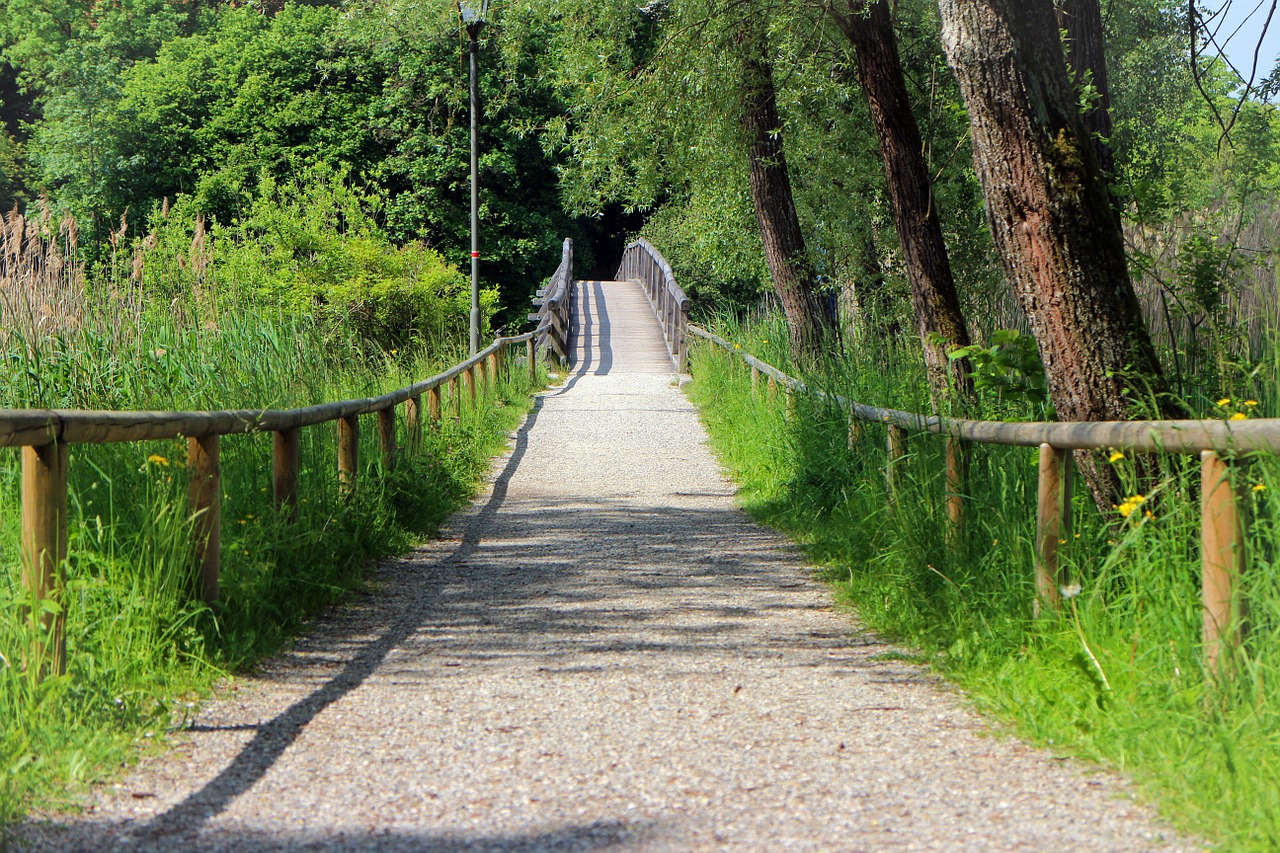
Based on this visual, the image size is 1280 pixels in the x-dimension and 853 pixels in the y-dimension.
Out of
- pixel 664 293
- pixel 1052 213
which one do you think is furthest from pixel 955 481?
pixel 664 293

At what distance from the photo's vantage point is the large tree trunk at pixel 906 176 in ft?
30.7

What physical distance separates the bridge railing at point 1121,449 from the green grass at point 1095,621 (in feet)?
0.20

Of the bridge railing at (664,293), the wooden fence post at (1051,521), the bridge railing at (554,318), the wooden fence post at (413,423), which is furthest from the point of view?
the bridge railing at (664,293)

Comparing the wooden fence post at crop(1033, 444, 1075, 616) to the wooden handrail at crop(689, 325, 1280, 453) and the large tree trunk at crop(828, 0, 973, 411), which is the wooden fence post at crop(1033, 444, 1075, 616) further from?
the large tree trunk at crop(828, 0, 973, 411)

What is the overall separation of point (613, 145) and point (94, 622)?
1177 centimetres

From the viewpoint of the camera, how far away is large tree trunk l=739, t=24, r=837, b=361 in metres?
14.0

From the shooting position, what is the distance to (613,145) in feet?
50.0

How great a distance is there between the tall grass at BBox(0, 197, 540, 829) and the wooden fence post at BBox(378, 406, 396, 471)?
0.35 ft

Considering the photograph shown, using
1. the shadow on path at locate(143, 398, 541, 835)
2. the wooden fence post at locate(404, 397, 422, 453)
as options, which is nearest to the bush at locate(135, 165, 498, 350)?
the wooden fence post at locate(404, 397, 422, 453)

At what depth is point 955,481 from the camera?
575 cm

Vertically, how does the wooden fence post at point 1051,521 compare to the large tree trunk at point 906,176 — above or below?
below

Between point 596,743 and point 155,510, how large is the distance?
1880 millimetres

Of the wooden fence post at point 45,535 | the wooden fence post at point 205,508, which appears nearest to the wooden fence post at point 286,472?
the wooden fence post at point 205,508

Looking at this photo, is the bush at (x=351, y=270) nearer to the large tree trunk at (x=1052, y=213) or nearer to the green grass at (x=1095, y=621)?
the green grass at (x=1095, y=621)
